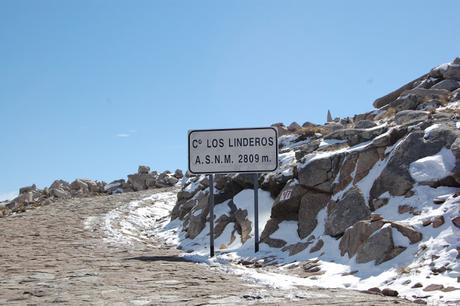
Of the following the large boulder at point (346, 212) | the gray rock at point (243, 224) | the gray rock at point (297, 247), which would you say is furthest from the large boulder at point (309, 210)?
the gray rock at point (243, 224)

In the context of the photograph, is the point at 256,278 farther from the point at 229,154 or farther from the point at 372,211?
the point at 229,154

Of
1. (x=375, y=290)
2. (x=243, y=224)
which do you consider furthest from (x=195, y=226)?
(x=375, y=290)

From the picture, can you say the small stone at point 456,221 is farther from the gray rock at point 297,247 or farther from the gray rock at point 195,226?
the gray rock at point 195,226

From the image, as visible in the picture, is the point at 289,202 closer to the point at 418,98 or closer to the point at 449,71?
the point at 418,98

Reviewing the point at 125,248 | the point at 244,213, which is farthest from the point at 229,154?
the point at 125,248

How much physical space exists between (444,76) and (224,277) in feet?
53.9

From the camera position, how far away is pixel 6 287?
7.66 metres

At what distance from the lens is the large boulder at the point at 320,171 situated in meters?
12.4

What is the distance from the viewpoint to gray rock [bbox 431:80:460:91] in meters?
19.8

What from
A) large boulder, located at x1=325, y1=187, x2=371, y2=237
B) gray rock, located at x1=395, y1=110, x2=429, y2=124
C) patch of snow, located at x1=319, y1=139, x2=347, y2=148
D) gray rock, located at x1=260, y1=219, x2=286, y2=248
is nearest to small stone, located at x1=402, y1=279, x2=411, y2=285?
large boulder, located at x1=325, y1=187, x2=371, y2=237

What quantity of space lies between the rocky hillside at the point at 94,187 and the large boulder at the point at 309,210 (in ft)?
80.8

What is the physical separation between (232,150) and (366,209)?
3762 millimetres

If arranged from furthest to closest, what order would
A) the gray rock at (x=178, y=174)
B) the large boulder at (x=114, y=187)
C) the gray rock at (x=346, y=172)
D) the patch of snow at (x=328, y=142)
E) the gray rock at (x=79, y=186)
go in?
the gray rock at (x=178, y=174)
the gray rock at (x=79, y=186)
the large boulder at (x=114, y=187)
the patch of snow at (x=328, y=142)
the gray rock at (x=346, y=172)

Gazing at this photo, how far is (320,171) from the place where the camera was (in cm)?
1273
